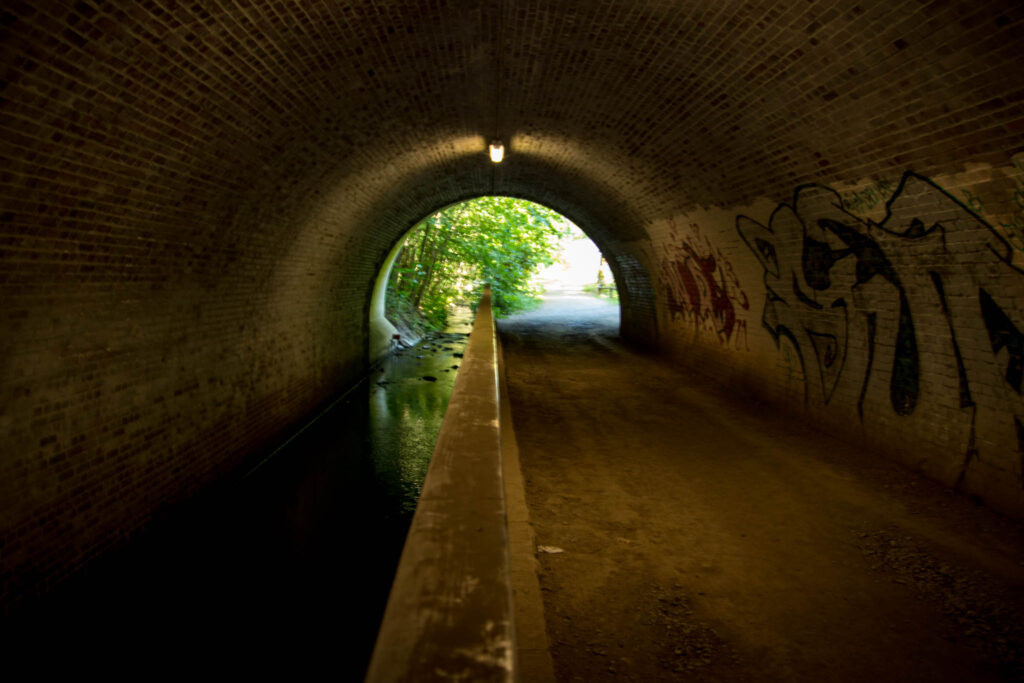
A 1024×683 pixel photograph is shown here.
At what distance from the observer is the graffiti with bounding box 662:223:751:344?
8.93m

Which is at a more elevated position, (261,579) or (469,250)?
(469,250)

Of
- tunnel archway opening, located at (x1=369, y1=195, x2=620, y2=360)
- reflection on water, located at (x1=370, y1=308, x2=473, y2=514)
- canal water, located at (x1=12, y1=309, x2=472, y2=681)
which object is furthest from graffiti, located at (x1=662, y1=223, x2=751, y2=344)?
tunnel archway opening, located at (x1=369, y1=195, x2=620, y2=360)

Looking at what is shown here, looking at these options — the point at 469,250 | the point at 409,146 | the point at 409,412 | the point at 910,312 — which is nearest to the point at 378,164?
the point at 409,146

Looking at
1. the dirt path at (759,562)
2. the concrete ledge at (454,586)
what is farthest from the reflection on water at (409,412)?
the concrete ledge at (454,586)

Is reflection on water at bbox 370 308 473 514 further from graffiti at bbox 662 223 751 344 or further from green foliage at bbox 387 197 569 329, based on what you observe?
graffiti at bbox 662 223 751 344

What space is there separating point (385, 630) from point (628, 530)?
2.90 m

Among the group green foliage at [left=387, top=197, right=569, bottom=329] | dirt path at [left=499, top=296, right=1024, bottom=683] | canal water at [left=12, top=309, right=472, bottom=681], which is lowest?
canal water at [left=12, top=309, right=472, bottom=681]

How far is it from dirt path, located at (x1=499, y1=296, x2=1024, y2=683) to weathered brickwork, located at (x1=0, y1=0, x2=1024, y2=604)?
76cm

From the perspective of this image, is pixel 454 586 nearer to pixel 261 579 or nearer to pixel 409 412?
pixel 261 579

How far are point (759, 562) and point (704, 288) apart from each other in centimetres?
666

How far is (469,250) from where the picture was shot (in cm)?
1909

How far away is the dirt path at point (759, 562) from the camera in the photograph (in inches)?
119

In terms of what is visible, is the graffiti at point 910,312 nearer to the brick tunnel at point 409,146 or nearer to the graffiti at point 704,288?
the brick tunnel at point 409,146

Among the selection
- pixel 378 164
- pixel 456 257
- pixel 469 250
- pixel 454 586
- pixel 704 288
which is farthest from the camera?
pixel 456 257
